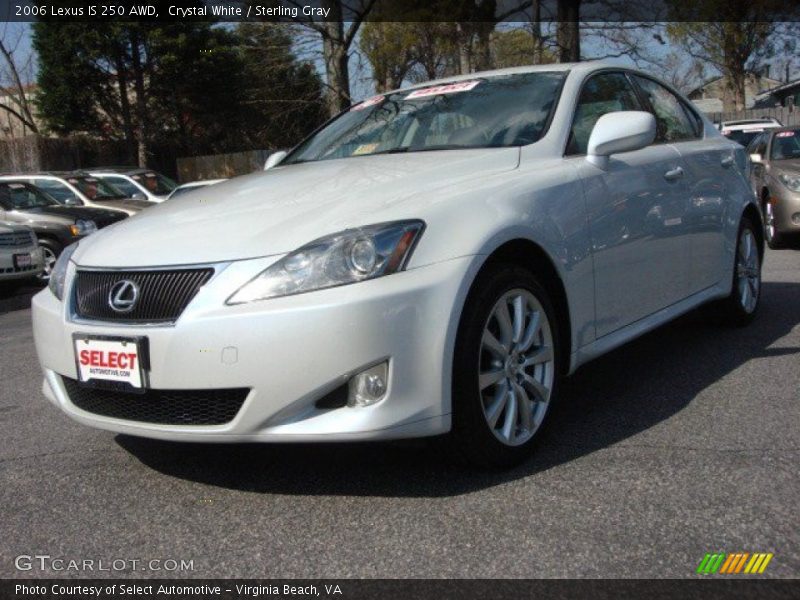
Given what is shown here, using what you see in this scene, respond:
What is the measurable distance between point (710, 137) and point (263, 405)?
3691mm

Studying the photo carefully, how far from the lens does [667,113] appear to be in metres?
5.11

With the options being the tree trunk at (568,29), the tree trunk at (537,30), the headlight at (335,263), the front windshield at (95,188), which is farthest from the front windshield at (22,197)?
the tree trunk at (537,30)

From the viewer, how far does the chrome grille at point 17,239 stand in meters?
10.6

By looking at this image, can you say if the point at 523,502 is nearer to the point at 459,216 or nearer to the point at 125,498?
the point at 459,216

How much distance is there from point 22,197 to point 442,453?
37.6ft

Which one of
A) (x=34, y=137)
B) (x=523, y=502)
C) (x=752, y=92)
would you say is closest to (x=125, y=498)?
(x=523, y=502)

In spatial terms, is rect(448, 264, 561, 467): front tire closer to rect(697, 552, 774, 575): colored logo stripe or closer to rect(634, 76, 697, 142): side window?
rect(697, 552, 774, 575): colored logo stripe

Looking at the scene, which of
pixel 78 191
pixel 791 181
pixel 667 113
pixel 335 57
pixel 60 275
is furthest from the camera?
pixel 335 57

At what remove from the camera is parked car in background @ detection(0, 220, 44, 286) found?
34.5 ft

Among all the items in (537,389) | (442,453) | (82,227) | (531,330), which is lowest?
(82,227)

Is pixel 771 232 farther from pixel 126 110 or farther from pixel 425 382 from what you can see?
pixel 126 110

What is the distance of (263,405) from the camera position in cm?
291
